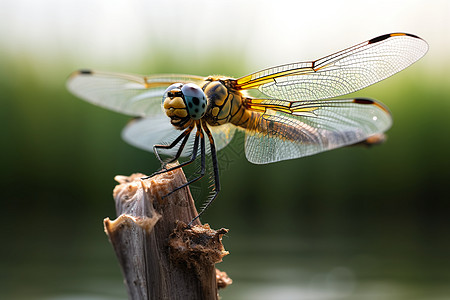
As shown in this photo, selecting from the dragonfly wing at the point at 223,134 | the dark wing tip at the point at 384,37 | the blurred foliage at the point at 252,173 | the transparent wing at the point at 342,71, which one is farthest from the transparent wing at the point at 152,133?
the blurred foliage at the point at 252,173

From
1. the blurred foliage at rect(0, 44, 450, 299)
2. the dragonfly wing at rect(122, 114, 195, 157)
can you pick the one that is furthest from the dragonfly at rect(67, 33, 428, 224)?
the blurred foliage at rect(0, 44, 450, 299)

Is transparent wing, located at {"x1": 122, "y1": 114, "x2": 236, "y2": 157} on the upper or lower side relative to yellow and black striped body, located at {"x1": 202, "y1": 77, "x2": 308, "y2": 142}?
upper

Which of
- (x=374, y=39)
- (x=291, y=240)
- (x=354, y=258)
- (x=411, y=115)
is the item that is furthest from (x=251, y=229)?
(x=374, y=39)

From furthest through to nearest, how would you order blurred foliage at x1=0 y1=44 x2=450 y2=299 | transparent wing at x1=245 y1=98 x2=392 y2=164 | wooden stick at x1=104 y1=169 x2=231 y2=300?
blurred foliage at x1=0 y1=44 x2=450 y2=299, transparent wing at x1=245 y1=98 x2=392 y2=164, wooden stick at x1=104 y1=169 x2=231 y2=300

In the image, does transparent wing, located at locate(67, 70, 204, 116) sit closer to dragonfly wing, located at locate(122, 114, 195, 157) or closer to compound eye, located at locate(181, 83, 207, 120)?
dragonfly wing, located at locate(122, 114, 195, 157)

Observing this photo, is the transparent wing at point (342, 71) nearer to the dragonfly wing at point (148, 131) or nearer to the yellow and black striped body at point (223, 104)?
the yellow and black striped body at point (223, 104)

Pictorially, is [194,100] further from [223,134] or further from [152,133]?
[152,133]
